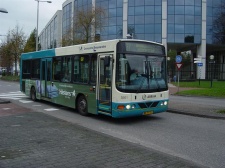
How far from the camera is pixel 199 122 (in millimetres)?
10070

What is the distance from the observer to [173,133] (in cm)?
816

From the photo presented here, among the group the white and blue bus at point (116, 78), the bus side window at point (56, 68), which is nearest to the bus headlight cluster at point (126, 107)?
the white and blue bus at point (116, 78)

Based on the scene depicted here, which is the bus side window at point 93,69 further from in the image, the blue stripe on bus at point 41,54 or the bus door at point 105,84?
the blue stripe on bus at point 41,54

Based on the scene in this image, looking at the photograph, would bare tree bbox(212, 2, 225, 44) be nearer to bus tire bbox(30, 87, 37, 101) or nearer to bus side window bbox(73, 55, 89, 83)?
bus tire bbox(30, 87, 37, 101)

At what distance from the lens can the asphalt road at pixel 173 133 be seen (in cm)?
607

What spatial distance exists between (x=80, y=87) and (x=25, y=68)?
7.25 meters

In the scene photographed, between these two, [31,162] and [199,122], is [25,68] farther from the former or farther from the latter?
[31,162]

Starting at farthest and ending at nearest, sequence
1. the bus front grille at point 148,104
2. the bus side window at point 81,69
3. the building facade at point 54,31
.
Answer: the building facade at point 54,31, the bus side window at point 81,69, the bus front grille at point 148,104

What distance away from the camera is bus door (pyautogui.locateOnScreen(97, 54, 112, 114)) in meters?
9.51

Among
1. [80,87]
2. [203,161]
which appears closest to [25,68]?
[80,87]

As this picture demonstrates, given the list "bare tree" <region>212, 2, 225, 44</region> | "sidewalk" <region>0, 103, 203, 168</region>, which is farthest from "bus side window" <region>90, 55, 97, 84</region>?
"bare tree" <region>212, 2, 225, 44</region>

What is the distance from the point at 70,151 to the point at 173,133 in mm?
3516

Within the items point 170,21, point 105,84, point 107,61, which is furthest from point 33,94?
point 170,21

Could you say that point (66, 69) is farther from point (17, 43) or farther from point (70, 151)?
point (17, 43)
